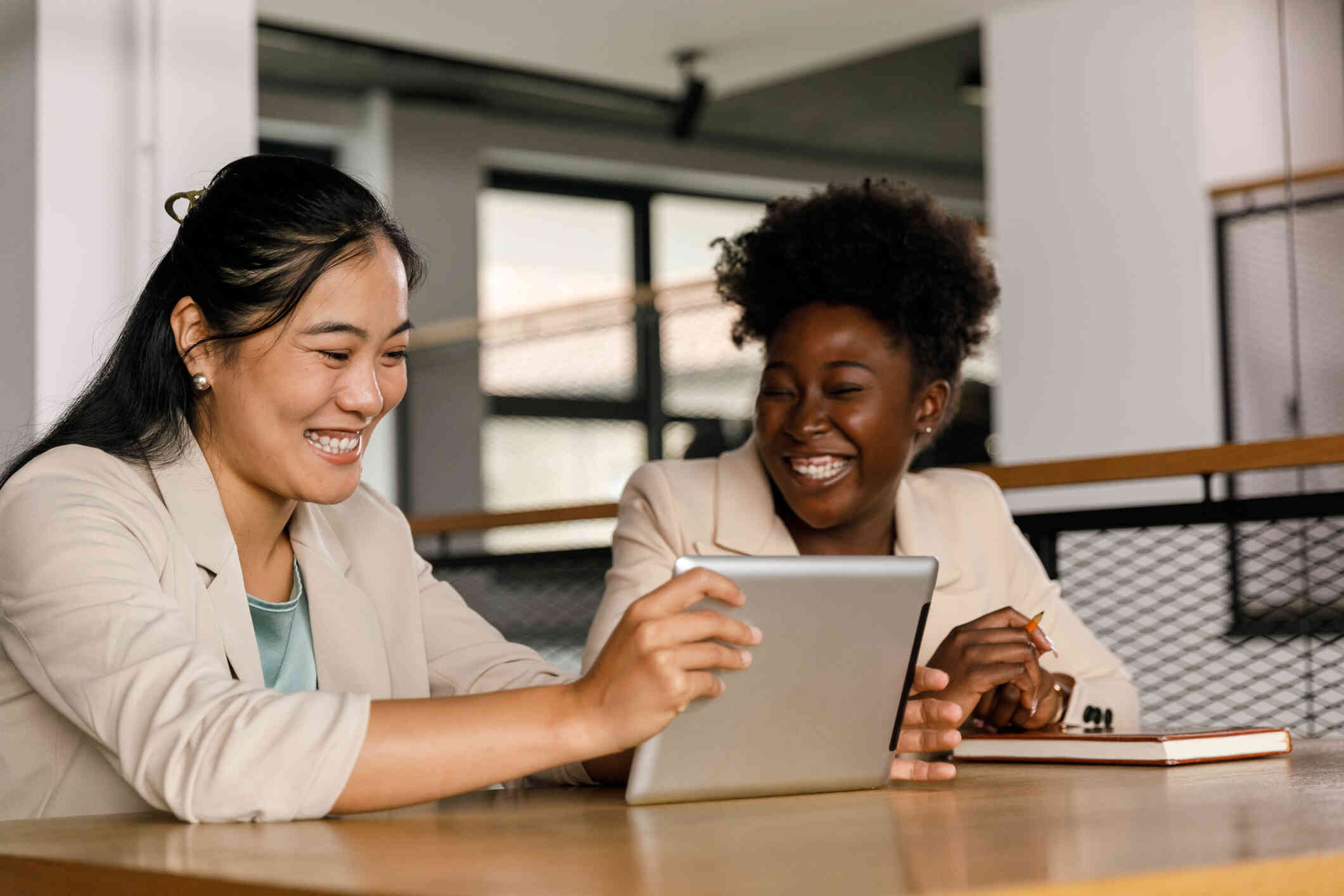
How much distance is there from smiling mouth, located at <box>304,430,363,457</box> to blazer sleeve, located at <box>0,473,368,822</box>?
17cm

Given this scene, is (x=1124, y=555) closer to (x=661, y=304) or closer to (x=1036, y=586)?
(x=1036, y=586)

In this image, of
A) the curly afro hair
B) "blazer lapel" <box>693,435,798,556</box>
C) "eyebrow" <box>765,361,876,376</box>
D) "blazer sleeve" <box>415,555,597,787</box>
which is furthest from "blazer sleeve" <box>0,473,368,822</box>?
the curly afro hair

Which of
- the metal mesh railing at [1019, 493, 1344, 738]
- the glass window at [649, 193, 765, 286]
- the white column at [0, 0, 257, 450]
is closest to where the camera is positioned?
the white column at [0, 0, 257, 450]

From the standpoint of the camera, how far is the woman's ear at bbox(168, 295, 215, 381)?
150 cm

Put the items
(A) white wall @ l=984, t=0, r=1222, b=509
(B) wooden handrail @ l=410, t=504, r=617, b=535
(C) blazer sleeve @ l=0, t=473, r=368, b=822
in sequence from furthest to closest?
(A) white wall @ l=984, t=0, r=1222, b=509
(B) wooden handrail @ l=410, t=504, r=617, b=535
(C) blazer sleeve @ l=0, t=473, r=368, b=822

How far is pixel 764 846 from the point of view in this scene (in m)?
0.92

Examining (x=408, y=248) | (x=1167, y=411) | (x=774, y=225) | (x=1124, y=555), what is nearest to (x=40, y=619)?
(x=408, y=248)

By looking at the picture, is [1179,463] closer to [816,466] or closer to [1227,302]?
[816,466]

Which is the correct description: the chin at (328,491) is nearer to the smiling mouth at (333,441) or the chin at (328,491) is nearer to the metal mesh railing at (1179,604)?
the smiling mouth at (333,441)

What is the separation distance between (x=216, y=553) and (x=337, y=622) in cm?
18

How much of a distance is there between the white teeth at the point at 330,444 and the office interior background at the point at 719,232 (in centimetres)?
102

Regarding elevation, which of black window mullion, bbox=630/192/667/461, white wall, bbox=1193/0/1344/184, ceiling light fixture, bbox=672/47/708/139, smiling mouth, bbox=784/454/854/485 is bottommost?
smiling mouth, bbox=784/454/854/485

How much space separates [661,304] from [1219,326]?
2.09 metres

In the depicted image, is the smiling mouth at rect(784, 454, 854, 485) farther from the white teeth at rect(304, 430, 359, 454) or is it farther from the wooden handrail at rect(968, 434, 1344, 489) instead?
the white teeth at rect(304, 430, 359, 454)
